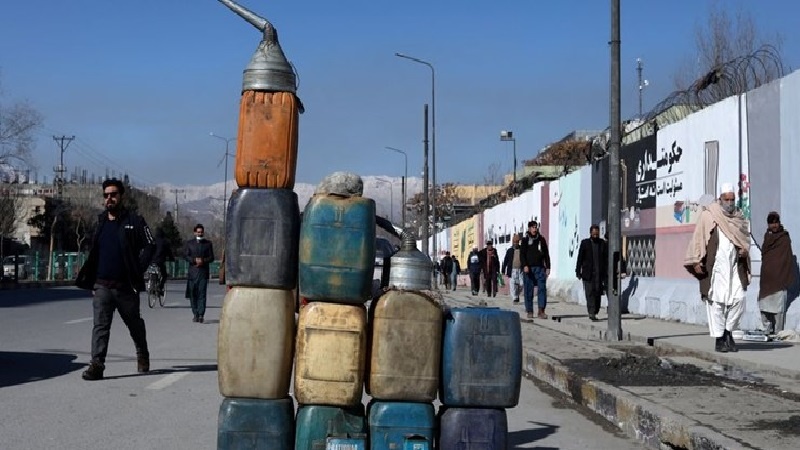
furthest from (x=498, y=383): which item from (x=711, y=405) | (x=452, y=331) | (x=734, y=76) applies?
(x=734, y=76)

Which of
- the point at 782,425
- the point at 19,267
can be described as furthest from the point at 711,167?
the point at 19,267

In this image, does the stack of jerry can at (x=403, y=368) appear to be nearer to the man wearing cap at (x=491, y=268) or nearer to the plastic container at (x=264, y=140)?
the plastic container at (x=264, y=140)

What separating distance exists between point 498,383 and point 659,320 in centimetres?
1367

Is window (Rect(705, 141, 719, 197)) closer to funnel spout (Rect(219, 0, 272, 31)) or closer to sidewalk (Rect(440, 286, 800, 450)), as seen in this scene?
sidewalk (Rect(440, 286, 800, 450))

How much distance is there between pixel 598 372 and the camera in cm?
968

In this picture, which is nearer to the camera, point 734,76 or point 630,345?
point 630,345

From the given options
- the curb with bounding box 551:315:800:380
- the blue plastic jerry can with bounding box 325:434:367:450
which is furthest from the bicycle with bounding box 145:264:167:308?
the blue plastic jerry can with bounding box 325:434:367:450

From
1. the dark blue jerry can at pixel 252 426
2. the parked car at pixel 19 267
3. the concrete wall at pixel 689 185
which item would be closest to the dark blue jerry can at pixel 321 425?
the dark blue jerry can at pixel 252 426

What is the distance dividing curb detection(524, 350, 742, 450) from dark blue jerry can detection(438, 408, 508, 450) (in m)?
1.66

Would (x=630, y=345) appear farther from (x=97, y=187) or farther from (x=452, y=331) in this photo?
(x=97, y=187)

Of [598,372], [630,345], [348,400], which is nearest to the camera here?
[348,400]

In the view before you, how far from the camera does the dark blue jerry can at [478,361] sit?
15.8ft

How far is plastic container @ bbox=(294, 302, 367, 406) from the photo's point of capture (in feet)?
15.2

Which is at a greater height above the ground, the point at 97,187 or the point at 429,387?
the point at 97,187
